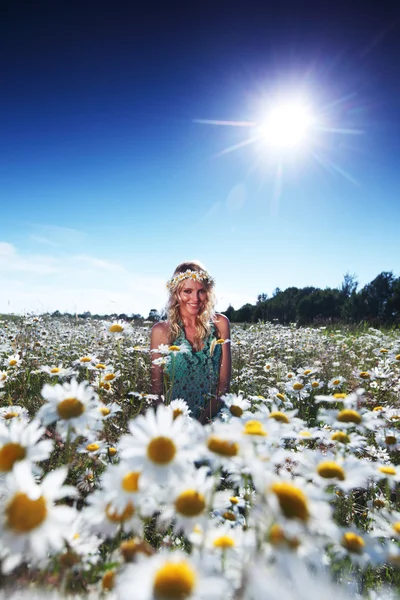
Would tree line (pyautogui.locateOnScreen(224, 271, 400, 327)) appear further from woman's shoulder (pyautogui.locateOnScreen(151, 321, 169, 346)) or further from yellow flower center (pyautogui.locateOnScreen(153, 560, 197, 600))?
yellow flower center (pyautogui.locateOnScreen(153, 560, 197, 600))

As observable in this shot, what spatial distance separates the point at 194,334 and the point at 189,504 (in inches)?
140

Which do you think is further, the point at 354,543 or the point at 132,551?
the point at 354,543

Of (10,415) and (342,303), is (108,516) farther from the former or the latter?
(342,303)

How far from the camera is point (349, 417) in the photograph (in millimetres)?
1353

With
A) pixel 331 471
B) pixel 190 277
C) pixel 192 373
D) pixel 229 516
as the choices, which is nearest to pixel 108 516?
pixel 331 471

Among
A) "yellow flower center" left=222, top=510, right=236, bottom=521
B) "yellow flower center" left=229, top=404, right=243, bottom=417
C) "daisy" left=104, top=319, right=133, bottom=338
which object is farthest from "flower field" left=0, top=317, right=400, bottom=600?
"daisy" left=104, top=319, right=133, bottom=338

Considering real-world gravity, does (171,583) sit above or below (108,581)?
above

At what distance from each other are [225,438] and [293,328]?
29.8ft

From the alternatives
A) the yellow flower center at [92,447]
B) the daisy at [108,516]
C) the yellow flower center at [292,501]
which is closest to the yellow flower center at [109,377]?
the yellow flower center at [92,447]

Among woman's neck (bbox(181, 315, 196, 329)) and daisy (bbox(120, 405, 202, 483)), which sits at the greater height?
woman's neck (bbox(181, 315, 196, 329))

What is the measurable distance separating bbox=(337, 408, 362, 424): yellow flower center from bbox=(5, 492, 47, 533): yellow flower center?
107 centimetres

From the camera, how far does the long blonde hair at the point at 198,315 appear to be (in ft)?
14.0

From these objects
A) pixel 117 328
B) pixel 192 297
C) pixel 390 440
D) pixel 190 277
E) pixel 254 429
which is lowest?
pixel 390 440

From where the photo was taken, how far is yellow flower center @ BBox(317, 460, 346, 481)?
1021 mm
